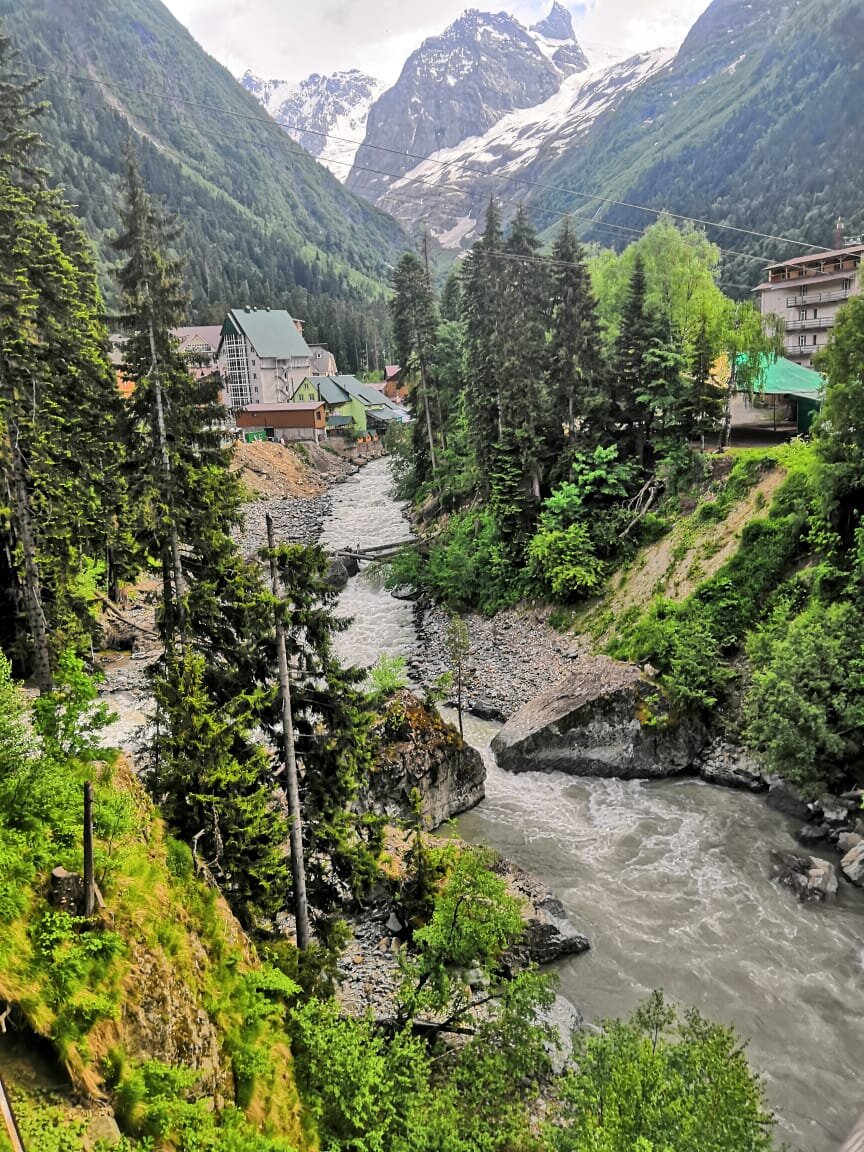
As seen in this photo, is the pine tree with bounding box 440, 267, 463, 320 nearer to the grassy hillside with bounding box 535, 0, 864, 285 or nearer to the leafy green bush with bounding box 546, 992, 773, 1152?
the leafy green bush with bounding box 546, 992, 773, 1152

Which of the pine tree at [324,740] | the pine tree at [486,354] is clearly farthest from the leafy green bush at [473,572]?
the pine tree at [324,740]

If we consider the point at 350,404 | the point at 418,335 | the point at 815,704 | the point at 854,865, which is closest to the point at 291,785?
the point at 854,865

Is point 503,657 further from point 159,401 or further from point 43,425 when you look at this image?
point 159,401

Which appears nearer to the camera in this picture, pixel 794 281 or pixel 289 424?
pixel 794 281

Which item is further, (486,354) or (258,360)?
(258,360)

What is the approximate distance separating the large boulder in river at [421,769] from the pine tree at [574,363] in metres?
17.7

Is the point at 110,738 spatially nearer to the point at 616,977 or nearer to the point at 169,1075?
the point at 169,1075

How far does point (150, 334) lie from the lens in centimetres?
1391

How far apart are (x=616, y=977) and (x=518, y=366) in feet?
83.6

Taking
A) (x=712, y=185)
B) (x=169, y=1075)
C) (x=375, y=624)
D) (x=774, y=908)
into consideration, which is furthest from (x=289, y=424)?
(x=712, y=185)

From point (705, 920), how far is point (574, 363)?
2521 centimetres

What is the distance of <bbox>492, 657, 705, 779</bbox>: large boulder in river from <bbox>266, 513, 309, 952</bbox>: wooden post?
11.3 meters

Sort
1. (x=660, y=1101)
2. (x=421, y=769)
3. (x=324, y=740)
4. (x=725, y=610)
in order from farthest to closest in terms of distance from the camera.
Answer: (x=725, y=610), (x=421, y=769), (x=324, y=740), (x=660, y=1101)

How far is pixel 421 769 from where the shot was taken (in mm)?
19125
